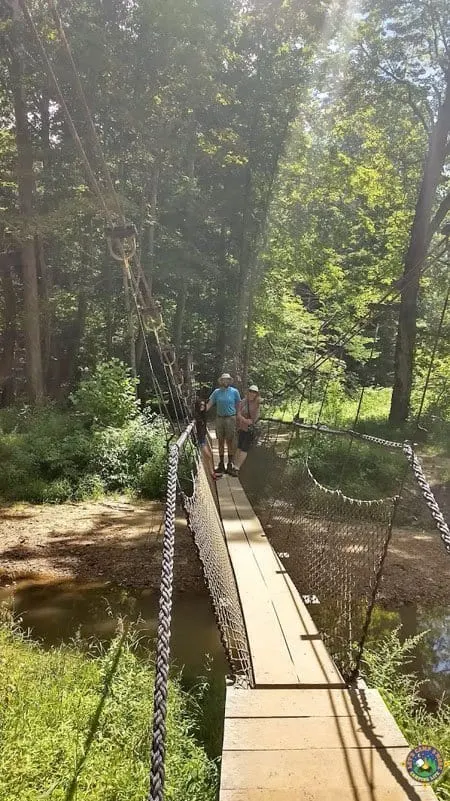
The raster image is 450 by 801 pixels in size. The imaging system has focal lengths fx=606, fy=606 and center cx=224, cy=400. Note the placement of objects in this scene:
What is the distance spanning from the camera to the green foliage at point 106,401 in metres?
8.05

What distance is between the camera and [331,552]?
4.52 m

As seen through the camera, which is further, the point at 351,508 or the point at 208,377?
the point at 208,377

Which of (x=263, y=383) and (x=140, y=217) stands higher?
(x=140, y=217)

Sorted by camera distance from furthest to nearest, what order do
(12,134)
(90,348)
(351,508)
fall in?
(90,348) < (12,134) < (351,508)

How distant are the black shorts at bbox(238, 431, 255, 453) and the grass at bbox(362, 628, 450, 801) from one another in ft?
8.47

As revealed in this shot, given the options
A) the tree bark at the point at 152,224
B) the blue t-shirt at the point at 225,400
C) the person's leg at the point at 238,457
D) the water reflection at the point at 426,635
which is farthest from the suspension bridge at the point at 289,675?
the tree bark at the point at 152,224

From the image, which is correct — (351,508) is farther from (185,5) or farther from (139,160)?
Result: (139,160)

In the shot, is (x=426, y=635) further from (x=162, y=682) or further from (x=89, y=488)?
(x=89, y=488)

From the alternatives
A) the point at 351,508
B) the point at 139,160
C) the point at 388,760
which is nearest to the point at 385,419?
the point at 351,508

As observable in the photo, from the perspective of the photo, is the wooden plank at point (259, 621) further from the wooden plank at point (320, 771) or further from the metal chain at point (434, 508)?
the metal chain at point (434, 508)

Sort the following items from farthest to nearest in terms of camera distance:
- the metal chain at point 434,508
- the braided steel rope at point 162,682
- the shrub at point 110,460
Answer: the shrub at point 110,460
the metal chain at point 434,508
the braided steel rope at point 162,682

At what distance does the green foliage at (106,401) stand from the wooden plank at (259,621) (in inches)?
157

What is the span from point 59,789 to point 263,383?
15.6 metres

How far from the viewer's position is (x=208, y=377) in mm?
16797
